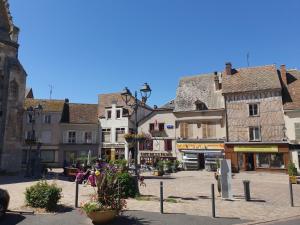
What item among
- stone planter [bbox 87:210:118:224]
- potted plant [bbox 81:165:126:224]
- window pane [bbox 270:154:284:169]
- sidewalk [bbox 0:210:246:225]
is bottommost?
sidewalk [bbox 0:210:246:225]

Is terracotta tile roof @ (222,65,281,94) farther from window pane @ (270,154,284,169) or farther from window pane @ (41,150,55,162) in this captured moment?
window pane @ (41,150,55,162)

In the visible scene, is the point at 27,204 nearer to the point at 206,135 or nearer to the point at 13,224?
the point at 13,224

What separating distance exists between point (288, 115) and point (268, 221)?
21.8 metres

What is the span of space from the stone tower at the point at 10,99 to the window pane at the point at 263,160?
2174cm

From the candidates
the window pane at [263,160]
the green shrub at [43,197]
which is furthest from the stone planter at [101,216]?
the window pane at [263,160]

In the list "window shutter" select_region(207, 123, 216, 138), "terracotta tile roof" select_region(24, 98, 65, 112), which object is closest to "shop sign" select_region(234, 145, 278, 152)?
"window shutter" select_region(207, 123, 216, 138)

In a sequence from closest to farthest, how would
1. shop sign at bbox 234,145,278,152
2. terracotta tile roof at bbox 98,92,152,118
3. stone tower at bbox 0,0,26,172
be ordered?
1. stone tower at bbox 0,0,26,172
2. shop sign at bbox 234,145,278,152
3. terracotta tile roof at bbox 98,92,152,118

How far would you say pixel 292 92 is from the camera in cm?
2952

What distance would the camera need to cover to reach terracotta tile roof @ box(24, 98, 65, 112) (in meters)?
40.4

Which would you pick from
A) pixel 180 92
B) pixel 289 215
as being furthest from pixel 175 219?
pixel 180 92

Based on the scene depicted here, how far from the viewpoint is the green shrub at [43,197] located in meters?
9.91

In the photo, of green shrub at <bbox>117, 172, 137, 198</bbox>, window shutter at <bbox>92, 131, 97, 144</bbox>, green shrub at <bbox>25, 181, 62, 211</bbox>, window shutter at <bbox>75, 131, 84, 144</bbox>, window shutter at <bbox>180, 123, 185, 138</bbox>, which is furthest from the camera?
window shutter at <bbox>92, 131, 97, 144</bbox>

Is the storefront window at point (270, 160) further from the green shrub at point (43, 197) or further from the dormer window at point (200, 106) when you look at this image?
the green shrub at point (43, 197)

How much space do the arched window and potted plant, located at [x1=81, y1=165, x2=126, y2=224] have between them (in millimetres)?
19841
